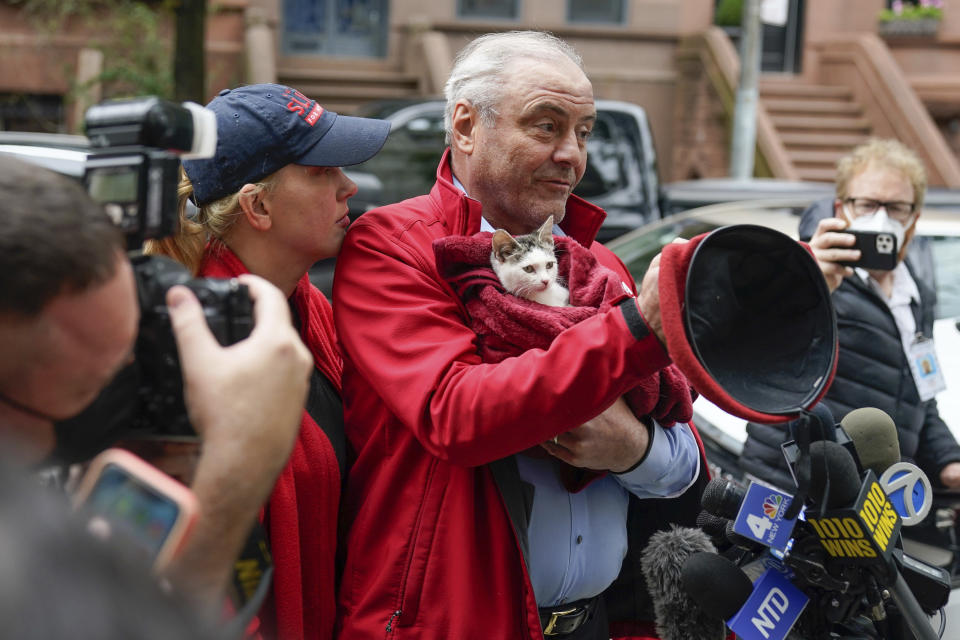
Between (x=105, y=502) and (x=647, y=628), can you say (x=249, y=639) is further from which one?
(x=647, y=628)

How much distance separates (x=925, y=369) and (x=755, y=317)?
7.29 feet

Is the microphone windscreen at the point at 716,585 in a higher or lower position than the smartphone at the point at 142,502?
lower

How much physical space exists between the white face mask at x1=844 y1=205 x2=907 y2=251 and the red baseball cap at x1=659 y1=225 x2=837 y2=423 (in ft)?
5.53

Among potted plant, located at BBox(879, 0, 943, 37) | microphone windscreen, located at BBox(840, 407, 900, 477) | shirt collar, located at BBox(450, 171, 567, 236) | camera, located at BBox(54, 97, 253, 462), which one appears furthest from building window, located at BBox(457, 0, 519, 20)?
camera, located at BBox(54, 97, 253, 462)

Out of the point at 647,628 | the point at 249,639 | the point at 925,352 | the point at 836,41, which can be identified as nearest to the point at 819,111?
the point at 836,41

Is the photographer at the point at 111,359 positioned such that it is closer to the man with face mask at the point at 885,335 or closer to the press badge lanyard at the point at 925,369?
the man with face mask at the point at 885,335

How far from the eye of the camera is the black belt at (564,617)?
2314 mm

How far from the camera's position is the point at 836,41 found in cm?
1708

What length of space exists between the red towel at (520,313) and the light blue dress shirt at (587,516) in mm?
82

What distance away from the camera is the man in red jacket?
1.87 m

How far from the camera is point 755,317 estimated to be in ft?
6.06

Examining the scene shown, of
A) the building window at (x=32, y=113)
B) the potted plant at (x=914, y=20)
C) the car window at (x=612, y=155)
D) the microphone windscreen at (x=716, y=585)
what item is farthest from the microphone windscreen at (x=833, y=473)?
the potted plant at (x=914, y=20)

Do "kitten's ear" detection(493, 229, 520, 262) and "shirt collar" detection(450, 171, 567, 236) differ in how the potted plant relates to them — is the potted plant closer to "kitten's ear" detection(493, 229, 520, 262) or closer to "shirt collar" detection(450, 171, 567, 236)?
"shirt collar" detection(450, 171, 567, 236)

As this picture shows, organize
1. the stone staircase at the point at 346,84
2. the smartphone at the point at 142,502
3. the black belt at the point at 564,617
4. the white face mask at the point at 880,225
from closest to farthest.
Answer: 1. the smartphone at the point at 142,502
2. the black belt at the point at 564,617
3. the white face mask at the point at 880,225
4. the stone staircase at the point at 346,84
